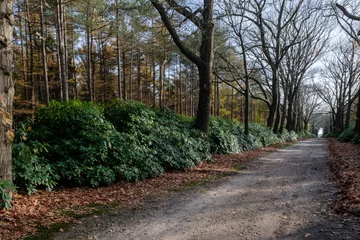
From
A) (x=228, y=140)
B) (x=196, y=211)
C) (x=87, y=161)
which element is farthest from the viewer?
(x=228, y=140)

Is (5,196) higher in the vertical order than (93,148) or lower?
lower

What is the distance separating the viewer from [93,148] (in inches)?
230

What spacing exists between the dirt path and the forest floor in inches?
0.5

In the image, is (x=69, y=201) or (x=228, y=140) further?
(x=228, y=140)

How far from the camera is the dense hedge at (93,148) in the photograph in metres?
4.92

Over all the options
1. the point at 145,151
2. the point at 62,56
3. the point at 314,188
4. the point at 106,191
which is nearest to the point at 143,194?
the point at 106,191

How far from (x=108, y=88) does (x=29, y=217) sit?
24.6 metres

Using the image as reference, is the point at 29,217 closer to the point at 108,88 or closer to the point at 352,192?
the point at 352,192

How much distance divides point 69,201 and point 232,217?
116 inches

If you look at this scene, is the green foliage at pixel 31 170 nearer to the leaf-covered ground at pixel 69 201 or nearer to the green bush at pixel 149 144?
the leaf-covered ground at pixel 69 201

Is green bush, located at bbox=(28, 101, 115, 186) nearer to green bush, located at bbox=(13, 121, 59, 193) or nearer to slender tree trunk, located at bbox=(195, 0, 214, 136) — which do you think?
green bush, located at bbox=(13, 121, 59, 193)

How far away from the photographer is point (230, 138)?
39.7 ft

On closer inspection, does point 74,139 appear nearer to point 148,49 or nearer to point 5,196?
point 5,196

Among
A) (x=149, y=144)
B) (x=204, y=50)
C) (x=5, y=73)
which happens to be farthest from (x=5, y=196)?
(x=204, y=50)
